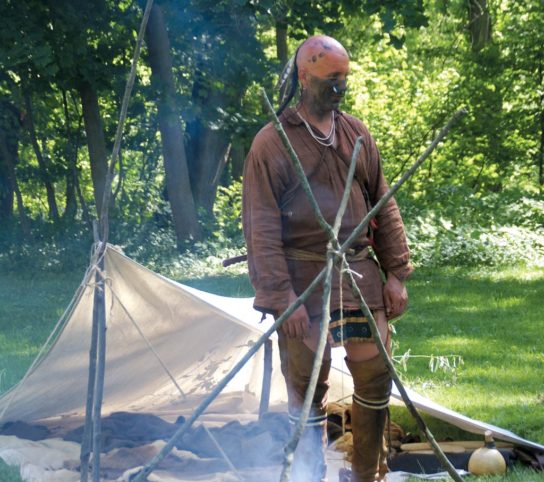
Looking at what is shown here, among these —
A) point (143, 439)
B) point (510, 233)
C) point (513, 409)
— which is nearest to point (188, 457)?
point (143, 439)

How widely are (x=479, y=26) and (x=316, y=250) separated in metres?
13.0

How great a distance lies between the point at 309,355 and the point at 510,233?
8490mm

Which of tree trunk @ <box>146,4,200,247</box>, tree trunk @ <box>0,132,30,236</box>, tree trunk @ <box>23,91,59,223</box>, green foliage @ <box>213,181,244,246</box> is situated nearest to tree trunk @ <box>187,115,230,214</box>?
green foliage @ <box>213,181,244,246</box>

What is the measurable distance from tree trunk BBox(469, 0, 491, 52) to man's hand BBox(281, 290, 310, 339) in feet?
40.7

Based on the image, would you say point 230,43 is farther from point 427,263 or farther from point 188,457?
point 188,457

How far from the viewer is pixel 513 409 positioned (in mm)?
5055

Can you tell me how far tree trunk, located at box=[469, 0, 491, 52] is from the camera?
49.4 feet

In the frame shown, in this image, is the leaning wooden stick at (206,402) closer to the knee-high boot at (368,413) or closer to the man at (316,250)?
the man at (316,250)

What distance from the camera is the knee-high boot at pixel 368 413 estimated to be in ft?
10.8

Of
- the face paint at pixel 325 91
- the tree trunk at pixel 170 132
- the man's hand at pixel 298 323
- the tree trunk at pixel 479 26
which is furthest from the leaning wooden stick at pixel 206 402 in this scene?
the tree trunk at pixel 479 26

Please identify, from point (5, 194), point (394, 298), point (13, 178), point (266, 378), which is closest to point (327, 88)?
point (394, 298)

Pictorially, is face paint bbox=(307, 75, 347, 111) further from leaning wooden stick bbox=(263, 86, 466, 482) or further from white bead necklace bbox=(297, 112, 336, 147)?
leaning wooden stick bbox=(263, 86, 466, 482)

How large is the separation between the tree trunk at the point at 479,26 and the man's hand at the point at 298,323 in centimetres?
1239

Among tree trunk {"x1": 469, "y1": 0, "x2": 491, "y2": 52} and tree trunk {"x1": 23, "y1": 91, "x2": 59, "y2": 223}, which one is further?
tree trunk {"x1": 469, "y1": 0, "x2": 491, "y2": 52}
